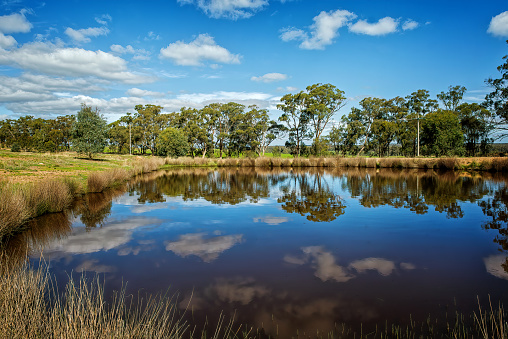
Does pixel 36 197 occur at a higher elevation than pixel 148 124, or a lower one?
lower

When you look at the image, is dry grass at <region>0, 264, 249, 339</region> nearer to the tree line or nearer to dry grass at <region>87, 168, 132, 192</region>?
dry grass at <region>87, 168, 132, 192</region>

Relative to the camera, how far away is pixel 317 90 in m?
54.2

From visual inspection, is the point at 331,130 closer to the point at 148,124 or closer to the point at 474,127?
the point at 474,127

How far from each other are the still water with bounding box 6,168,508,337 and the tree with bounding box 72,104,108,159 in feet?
98.4

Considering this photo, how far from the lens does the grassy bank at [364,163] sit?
35.5 m

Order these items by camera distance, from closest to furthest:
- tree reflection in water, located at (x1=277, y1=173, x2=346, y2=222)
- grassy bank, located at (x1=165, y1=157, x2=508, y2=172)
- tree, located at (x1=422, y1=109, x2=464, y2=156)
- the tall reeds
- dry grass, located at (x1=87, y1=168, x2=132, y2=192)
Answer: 1. the tall reeds
2. tree reflection in water, located at (x1=277, y1=173, x2=346, y2=222)
3. dry grass, located at (x1=87, y1=168, x2=132, y2=192)
4. grassy bank, located at (x1=165, y1=157, x2=508, y2=172)
5. tree, located at (x1=422, y1=109, x2=464, y2=156)

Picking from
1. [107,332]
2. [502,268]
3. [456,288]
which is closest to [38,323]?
[107,332]

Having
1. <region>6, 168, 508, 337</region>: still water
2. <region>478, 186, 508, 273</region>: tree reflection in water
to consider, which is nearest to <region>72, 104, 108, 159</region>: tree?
<region>6, 168, 508, 337</region>: still water

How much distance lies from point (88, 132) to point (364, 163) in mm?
38906

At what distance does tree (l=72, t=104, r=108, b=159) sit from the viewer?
40625 millimetres

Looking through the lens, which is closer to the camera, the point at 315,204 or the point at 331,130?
the point at 315,204

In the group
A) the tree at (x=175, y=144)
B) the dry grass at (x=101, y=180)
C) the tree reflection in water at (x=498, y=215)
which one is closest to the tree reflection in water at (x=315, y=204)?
the tree reflection in water at (x=498, y=215)

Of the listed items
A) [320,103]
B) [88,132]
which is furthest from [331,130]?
[88,132]

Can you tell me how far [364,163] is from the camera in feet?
142
